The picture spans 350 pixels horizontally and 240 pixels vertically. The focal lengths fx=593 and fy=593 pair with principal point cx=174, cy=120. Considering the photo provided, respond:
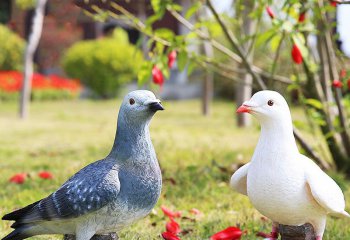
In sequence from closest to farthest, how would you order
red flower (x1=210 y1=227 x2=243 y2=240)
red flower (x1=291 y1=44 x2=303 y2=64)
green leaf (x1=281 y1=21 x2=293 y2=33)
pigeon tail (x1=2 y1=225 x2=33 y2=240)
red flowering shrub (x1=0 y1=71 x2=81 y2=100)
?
pigeon tail (x1=2 y1=225 x2=33 y2=240) < red flower (x1=210 y1=227 x2=243 y2=240) < red flower (x1=291 y1=44 x2=303 y2=64) < green leaf (x1=281 y1=21 x2=293 y2=33) < red flowering shrub (x1=0 y1=71 x2=81 y2=100)

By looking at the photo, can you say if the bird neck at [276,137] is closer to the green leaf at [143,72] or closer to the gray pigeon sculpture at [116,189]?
the gray pigeon sculpture at [116,189]

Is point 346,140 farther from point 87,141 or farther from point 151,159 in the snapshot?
point 87,141

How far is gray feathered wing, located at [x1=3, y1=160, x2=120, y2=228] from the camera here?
2.38m

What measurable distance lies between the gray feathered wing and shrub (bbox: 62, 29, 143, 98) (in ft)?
43.4

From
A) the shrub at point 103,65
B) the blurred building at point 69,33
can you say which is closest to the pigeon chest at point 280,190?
the shrub at point 103,65

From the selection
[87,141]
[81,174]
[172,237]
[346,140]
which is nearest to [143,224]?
[172,237]

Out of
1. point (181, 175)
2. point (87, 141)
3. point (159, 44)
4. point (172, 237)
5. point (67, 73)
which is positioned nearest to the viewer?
point (172, 237)

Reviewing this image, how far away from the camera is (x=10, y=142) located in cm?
758

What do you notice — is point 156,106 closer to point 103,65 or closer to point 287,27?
point 287,27

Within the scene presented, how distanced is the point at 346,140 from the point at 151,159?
2.81 meters

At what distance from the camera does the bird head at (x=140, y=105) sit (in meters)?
2.38

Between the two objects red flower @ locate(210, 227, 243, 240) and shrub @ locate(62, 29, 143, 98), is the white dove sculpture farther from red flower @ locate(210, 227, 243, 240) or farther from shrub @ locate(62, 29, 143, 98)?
shrub @ locate(62, 29, 143, 98)

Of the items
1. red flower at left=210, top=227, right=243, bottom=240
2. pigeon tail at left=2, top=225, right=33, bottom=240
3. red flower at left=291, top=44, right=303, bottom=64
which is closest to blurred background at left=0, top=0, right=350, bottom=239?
red flower at left=291, top=44, right=303, bottom=64

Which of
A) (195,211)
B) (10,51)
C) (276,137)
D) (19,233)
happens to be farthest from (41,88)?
(276,137)
